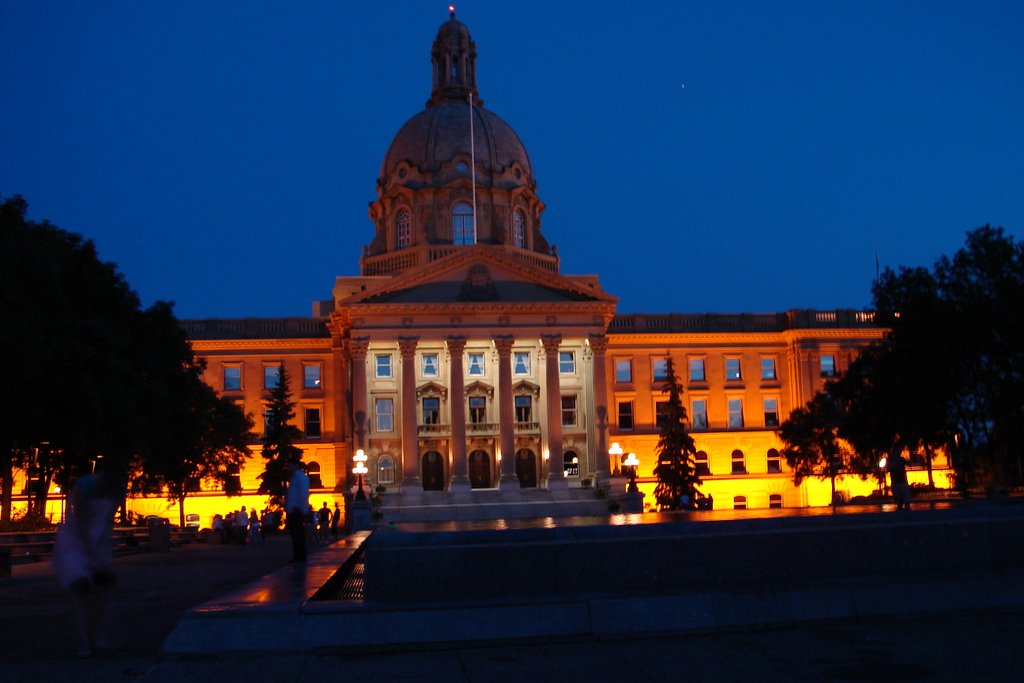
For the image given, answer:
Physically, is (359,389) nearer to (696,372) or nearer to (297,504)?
(696,372)

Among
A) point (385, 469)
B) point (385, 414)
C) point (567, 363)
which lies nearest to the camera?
point (385, 469)

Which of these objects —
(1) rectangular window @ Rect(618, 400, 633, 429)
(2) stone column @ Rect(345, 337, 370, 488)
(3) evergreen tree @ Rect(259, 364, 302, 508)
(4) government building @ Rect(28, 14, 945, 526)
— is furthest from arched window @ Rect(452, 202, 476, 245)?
(3) evergreen tree @ Rect(259, 364, 302, 508)

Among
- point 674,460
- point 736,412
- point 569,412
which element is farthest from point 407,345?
point 736,412

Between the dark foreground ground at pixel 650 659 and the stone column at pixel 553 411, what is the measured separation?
2034 inches

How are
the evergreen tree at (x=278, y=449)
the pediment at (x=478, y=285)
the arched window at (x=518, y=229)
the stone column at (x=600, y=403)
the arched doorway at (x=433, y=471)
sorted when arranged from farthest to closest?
the arched window at (x=518, y=229) → the arched doorway at (x=433, y=471) → the pediment at (x=478, y=285) → the stone column at (x=600, y=403) → the evergreen tree at (x=278, y=449)

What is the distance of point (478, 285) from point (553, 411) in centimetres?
853

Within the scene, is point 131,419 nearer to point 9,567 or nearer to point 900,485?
point 9,567

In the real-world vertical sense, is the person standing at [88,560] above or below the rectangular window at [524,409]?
below

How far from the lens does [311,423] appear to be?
7444 cm

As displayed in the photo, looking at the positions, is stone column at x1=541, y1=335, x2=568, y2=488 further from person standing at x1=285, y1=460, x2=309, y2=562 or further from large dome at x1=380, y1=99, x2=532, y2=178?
person standing at x1=285, y1=460, x2=309, y2=562

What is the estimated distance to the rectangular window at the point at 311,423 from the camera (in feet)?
243

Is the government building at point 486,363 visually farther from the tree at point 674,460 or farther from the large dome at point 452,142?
the tree at point 674,460

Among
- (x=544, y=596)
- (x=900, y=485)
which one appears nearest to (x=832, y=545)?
(x=544, y=596)

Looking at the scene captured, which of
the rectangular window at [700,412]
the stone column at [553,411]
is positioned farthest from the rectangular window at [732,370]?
the stone column at [553,411]
